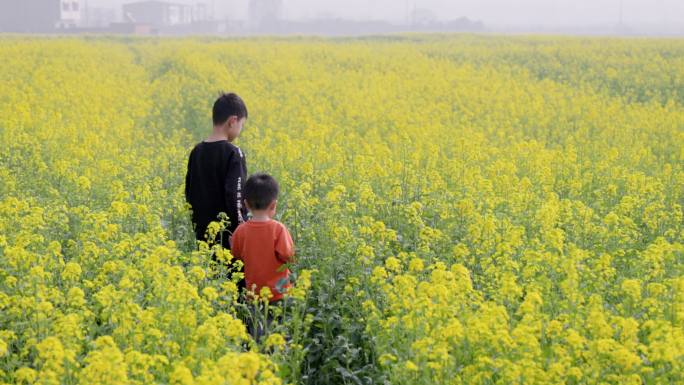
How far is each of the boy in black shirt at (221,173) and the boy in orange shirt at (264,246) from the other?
0.46m

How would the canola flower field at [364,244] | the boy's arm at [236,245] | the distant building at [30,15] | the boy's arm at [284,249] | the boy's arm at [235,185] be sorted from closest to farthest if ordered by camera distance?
1. the canola flower field at [364,244]
2. the boy's arm at [284,249]
3. the boy's arm at [236,245]
4. the boy's arm at [235,185]
5. the distant building at [30,15]

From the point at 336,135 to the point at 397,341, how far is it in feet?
26.8

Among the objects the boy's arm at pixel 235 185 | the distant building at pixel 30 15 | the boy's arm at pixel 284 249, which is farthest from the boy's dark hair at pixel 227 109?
the distant building at pixel 30 15

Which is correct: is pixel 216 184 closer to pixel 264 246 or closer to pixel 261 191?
pixel 261 191

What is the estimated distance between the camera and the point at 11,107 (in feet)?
46.2

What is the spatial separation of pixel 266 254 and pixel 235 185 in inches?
30.6

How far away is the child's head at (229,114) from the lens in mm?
6066

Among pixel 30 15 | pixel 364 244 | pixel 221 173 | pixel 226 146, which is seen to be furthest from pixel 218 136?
pixel 30 15

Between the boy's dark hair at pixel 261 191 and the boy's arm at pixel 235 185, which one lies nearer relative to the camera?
the boy's dark hair at pixel 261 191

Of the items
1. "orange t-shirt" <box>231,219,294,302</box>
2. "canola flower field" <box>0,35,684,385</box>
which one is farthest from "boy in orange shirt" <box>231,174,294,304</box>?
"canola flower field" <box>0,35,684,385</box>

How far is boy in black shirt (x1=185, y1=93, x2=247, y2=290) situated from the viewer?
602 cm

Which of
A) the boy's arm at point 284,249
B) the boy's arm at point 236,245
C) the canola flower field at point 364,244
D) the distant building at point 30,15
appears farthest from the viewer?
the distant building at point 30,15

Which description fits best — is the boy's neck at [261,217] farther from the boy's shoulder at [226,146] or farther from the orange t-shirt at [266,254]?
the boy's shoulder at [226,146]

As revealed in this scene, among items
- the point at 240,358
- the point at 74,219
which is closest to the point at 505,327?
the point at 240,358
